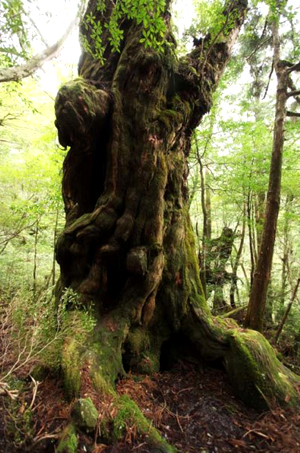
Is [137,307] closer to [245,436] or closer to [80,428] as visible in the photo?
[80,428]

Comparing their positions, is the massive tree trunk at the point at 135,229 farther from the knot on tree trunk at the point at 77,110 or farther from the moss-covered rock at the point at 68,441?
the moss-covered rock at the point at 68,441

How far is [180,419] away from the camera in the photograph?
2754 mm

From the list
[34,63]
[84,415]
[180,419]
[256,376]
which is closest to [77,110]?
[84,415]

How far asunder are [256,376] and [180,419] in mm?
1131

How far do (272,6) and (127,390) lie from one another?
6.40 meters

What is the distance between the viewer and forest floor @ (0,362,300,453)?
6.40 feet

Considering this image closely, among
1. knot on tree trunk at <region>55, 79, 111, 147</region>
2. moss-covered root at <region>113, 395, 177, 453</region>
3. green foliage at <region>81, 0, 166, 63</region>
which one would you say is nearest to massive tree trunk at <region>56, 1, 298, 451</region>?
knot on tree trunk at <region>55, 79, 111, 147</region>

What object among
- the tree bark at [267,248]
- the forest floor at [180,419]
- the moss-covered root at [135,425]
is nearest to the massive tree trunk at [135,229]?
the forest floor at [180,419]

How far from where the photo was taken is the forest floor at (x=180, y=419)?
6.40 ft

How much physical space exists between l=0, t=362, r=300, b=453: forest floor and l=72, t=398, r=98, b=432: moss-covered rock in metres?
0.09

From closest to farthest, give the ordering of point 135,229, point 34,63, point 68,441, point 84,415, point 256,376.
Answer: point 68,441
point 84,415
point 256,376
point 135,229
point 34,63

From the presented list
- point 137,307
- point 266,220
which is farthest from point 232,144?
point 137,307

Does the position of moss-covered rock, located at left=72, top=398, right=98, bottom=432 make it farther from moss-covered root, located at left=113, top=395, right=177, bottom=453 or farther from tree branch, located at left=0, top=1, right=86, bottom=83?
tree branch, located at left=0, top=1, right=86, bottom=83

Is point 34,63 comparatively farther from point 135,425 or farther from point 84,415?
point 135,425
